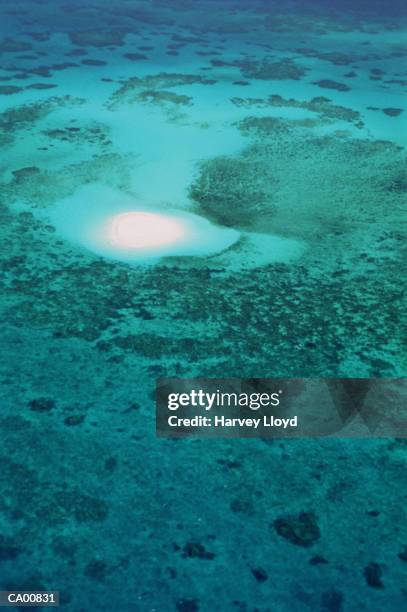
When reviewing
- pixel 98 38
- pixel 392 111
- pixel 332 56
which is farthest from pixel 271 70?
pixel 98 38

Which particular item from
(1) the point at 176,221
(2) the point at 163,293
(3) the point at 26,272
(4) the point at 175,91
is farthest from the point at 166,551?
(4) the point at 175,91

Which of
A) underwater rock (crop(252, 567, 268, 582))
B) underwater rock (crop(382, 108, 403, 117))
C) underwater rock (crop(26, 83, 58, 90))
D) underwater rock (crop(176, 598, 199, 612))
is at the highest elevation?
underwater rock (crop(26, 83, 58, 90))

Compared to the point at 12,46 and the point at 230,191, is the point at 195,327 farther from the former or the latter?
the point at 12,46

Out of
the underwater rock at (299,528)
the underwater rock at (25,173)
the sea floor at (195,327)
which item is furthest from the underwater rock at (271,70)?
the underwater rock at (299,528)

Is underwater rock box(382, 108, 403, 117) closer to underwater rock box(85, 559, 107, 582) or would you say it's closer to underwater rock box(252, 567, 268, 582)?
underwater rock box(252, 567, 268, 582)

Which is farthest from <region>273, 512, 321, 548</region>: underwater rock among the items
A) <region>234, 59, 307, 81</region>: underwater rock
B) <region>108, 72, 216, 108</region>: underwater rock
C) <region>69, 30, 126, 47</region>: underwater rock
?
<region>69, 30, 126, 47</region>: underwater rock
